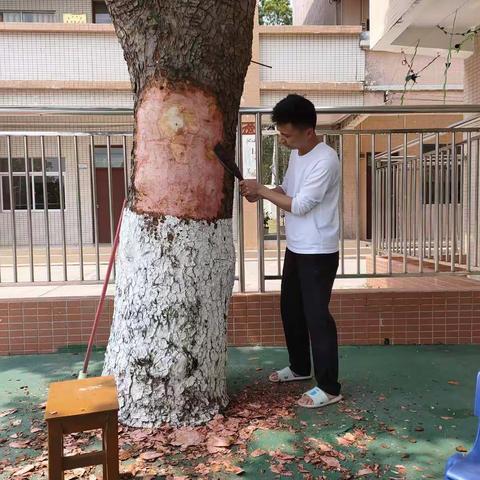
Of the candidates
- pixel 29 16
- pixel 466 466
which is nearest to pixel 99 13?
pixel 29 16

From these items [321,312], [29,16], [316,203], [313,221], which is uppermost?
[29,16]

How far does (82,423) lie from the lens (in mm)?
1973

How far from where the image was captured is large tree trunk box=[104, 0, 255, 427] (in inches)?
99.4

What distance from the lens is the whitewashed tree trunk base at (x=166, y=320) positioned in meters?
2.58

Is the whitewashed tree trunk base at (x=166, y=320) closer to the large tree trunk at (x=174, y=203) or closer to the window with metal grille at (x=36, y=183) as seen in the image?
the large tree trunk at (x=174, y=203)

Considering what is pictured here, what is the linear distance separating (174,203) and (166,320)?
1.92 ft

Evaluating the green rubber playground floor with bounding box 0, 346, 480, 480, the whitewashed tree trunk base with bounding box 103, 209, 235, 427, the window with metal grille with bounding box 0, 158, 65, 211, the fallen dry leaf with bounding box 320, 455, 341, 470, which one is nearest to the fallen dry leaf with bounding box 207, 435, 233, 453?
the green rubber playground floor with bounding box 0, 346, 480, 480

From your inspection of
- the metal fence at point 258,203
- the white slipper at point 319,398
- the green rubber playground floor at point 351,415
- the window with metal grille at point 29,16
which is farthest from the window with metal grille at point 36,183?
the window with metal grille at point 29,16

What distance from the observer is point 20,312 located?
396 centimetres

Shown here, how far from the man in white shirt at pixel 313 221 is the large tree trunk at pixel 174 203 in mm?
388

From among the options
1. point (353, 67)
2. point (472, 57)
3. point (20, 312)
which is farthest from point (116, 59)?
point (20, 312)

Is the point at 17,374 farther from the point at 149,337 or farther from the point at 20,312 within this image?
the point at 149,337

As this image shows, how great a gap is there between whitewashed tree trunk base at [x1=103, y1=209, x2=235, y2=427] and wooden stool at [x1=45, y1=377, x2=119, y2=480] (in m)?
0.45

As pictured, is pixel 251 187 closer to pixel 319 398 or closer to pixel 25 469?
pixel 319 398
